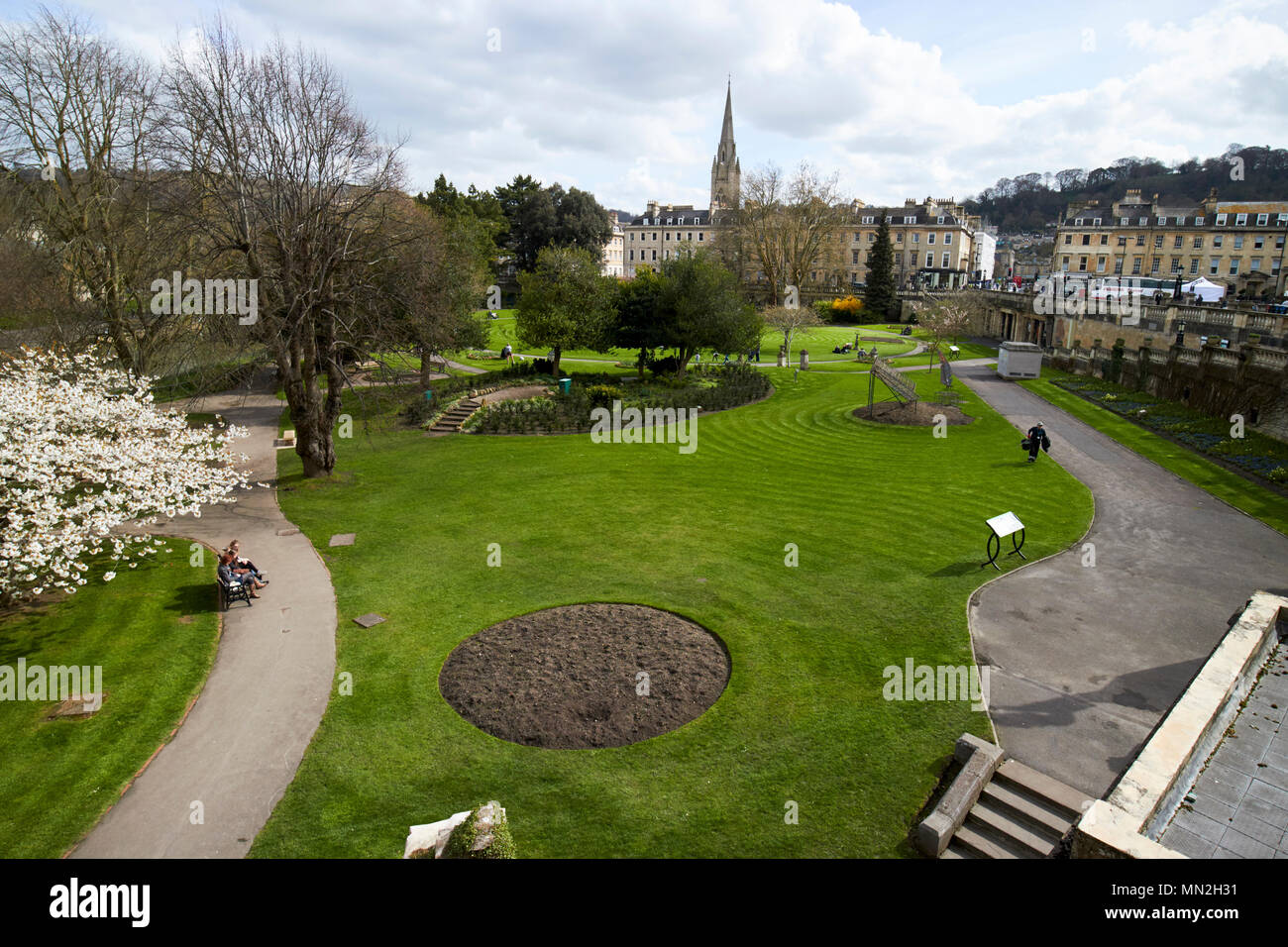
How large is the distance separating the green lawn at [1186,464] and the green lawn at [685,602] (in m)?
4.50

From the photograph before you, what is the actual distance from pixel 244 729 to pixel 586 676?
230 inches

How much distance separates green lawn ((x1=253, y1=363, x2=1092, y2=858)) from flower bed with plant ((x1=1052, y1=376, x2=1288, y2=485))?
683 cm

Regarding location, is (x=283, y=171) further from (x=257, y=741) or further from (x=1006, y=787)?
(x=1006, y=787)

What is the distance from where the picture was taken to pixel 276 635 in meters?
15.0

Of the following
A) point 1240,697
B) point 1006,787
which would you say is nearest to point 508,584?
point 1006,787

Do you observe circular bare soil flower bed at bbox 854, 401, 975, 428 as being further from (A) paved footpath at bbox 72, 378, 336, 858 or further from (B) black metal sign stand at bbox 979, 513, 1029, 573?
(A) paved footpath at bbox 72, 378, 336, 858

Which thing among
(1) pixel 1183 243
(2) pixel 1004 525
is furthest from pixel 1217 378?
(1) pixel 1183 243

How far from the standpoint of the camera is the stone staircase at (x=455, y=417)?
34.1 m

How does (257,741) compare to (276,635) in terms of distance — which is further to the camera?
(276,635)

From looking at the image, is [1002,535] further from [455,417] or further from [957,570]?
[455,417]

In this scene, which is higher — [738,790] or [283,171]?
[283,171]

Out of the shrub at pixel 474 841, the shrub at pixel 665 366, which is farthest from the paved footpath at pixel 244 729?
the shrub at pixel 665 366
